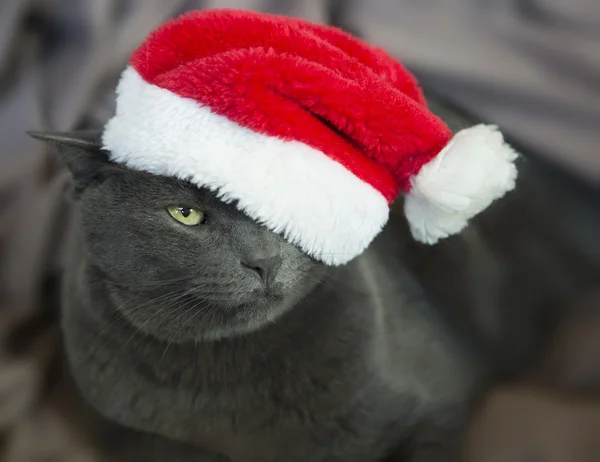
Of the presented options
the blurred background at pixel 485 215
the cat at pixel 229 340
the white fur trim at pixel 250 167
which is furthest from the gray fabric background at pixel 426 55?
the white fur trim at pixel 250 167

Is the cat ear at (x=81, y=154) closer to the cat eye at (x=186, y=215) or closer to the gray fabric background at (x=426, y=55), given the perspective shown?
the cat eye at (x=186, y=215)

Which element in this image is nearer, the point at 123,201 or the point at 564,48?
the point at 123,201


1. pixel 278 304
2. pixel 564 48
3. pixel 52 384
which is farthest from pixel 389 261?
pixel 52 384

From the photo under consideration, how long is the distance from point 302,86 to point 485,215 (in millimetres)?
458

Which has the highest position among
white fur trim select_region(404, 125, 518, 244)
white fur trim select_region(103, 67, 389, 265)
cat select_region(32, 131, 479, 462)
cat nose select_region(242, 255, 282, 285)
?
white fur trim select_region(404, 125, 518, 244)

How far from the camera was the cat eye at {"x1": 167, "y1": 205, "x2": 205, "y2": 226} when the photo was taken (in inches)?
24.4

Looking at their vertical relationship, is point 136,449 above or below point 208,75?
below

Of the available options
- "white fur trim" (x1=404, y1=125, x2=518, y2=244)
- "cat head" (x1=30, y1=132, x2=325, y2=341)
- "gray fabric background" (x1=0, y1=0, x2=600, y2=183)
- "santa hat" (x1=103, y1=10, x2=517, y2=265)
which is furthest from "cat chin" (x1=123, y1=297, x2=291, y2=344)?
"gray fabric background" (x1=0, y1=0, x2=600, y2=183)

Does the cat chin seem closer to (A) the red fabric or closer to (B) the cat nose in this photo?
(B) the cat nose

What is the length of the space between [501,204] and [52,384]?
73cm

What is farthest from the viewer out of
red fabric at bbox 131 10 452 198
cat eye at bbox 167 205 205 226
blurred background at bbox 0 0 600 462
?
blurred background at bbox 0 0 600 462

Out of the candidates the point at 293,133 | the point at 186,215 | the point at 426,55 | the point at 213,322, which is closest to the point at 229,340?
the point at 213,322

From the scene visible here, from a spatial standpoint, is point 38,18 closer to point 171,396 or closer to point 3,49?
point 3,49

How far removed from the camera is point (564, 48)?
33.7 inches
